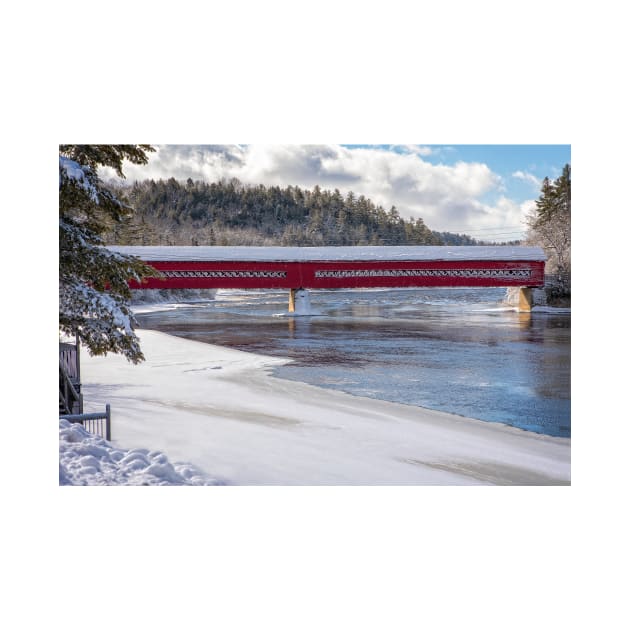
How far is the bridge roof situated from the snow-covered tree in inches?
67.9

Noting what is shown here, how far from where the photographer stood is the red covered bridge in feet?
26.0

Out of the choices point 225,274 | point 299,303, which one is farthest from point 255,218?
point 299,303

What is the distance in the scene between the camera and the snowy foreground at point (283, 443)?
14.7 ft

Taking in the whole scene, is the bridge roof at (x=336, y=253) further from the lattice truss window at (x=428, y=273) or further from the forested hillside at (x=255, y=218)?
the lattice truss window at (x=428, y=273)

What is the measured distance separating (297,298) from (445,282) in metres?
4.11

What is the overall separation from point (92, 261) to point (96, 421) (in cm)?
135

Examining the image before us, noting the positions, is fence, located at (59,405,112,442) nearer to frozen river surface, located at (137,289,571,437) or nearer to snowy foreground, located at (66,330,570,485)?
snowy foreground, located at (66,330,570,485)

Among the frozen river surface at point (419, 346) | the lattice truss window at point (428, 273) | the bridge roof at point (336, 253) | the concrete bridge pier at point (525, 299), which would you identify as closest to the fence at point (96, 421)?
the bridge roof at point (336, 253)

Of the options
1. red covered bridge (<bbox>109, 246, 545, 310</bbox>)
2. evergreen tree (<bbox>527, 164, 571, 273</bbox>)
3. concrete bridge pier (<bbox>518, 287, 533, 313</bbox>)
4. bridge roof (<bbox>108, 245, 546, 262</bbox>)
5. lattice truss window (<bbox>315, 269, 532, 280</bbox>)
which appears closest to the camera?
evergreen tree (<bbox>527, 164, 571, 273</bbox>)

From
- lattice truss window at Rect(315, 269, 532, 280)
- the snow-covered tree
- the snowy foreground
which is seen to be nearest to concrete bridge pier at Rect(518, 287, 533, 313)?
lattice truss window at Rect(315, 269, 532, 280)

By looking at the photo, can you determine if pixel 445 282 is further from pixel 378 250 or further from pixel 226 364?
pixel 226 364

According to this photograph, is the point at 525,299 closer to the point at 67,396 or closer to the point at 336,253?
the point at 336,253

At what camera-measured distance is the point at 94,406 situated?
5719mm

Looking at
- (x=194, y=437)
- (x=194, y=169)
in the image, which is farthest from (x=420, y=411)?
(x=194, y=169)
